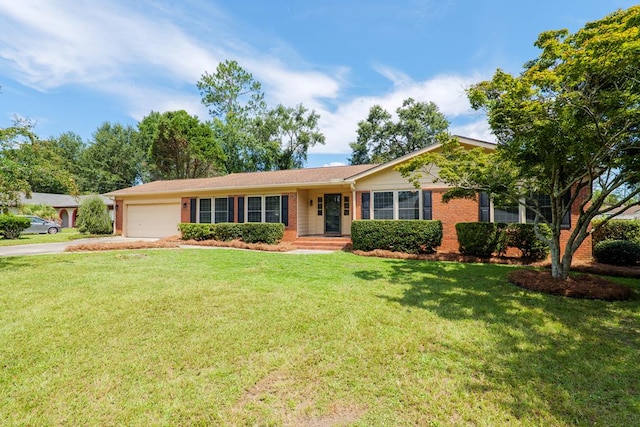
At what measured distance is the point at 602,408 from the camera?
256 centimetres

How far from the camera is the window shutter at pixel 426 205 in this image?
12062 mm

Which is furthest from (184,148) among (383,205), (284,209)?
(383,205)

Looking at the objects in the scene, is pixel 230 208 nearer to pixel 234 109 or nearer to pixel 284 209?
pixel 284 209

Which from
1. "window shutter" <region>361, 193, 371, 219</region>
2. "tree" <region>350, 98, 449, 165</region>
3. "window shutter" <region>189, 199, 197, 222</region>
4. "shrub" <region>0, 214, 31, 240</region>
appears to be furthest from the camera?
"tree" <region>350, 98, 449, 165</region>

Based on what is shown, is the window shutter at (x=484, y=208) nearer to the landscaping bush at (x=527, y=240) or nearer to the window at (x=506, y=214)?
the window at (x=506, y=214)

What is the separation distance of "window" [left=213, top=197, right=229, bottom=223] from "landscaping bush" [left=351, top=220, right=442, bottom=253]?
7491 millimetres

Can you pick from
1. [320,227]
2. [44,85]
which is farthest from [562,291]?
[44,85]

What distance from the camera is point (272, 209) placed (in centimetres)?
1498

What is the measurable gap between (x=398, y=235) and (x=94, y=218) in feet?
62.4

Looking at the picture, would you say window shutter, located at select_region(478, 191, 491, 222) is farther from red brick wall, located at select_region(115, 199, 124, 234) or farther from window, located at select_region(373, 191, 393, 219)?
red brick wall, located at select_region(115, 199, 124, 234)

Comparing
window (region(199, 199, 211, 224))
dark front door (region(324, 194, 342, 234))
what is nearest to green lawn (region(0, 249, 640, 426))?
dark front door (region(324, 194, 342, 234))

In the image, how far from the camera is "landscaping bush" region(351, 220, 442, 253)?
36.0 ft

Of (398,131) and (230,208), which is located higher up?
(398,131)

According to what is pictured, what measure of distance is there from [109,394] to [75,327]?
1941 millimetres
